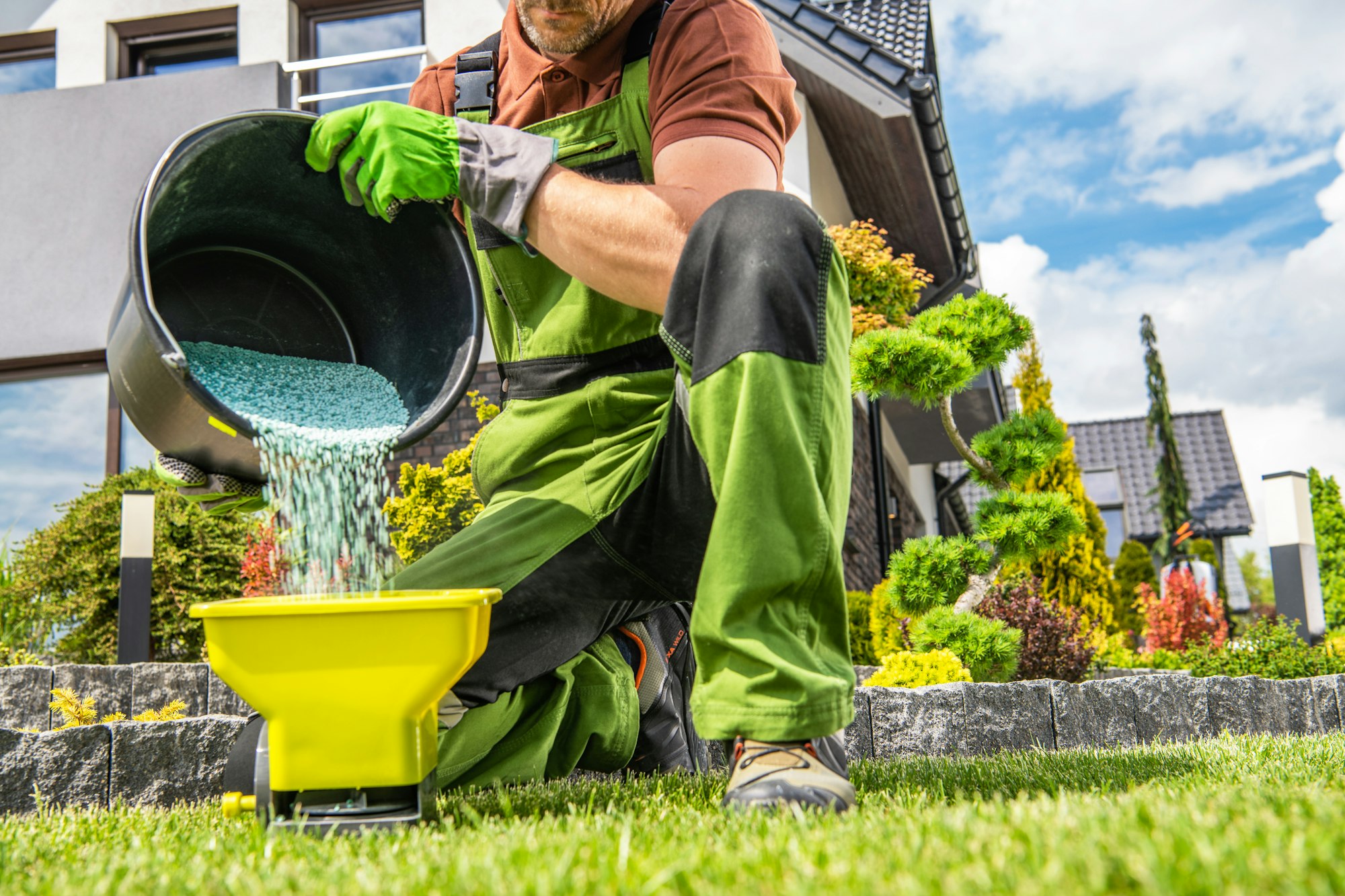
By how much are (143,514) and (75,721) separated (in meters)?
2.18

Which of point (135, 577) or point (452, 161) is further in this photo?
point (135, 577)

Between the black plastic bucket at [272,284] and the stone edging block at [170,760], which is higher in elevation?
the black plastic bucket at [272,284]

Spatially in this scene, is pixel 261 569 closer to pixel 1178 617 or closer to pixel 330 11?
pixel 330 11

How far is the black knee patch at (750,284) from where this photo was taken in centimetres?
155

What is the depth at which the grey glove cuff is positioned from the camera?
1.81m

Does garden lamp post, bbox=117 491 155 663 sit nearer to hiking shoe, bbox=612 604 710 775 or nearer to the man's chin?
hiking shoe, bbox=612 604 710 775

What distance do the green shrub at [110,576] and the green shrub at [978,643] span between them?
406 cm

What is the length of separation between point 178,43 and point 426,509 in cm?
582

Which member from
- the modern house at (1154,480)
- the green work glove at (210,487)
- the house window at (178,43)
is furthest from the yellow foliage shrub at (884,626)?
the modern house at (1154,480)

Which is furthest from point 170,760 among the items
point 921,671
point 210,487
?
point 921,671

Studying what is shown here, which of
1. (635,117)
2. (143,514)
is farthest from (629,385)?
(143,514)

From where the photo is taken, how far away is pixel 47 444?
856 cm

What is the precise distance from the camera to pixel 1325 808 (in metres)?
1.12

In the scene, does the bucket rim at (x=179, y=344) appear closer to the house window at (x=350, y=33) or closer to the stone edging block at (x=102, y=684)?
the stone edging block at (x=102, y=684)
